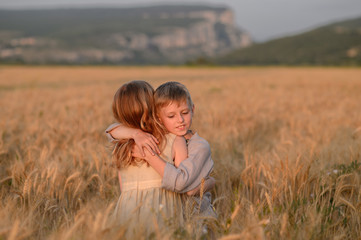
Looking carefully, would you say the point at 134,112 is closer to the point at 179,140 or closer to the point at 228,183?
the point at 179,140

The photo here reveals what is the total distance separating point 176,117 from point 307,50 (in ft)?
254

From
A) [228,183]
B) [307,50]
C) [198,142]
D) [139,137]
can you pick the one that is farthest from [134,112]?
[307,50]

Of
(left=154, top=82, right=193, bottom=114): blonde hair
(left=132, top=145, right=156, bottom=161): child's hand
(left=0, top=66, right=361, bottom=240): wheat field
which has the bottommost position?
(left=0, top=66, right=361, bottom=240): wheat field

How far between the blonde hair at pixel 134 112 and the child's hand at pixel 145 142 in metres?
0.06

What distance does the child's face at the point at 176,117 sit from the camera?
78.4 inches

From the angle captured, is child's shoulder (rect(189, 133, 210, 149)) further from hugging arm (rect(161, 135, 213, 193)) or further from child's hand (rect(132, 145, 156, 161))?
child's hand (rect(132, 145, 156, 161))

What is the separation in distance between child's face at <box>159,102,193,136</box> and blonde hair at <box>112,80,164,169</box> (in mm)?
60

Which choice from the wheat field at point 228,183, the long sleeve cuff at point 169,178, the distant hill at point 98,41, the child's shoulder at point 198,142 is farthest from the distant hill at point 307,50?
the long sleeve cuff at point 169,178

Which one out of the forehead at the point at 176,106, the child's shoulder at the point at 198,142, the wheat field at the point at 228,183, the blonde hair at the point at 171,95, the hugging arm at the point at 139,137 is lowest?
the wheat field at the point at 228,183

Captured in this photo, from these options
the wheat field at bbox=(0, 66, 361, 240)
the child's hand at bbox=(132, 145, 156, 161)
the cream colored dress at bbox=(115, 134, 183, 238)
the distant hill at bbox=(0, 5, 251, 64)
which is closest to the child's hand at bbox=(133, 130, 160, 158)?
the child's hand at bbox=(132, 145, 156, 161)

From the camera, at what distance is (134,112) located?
203 centimetres

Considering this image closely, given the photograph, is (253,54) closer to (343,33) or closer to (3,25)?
(343,33)

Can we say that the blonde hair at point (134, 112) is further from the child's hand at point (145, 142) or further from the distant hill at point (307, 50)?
the distant hill at point (307, 50)

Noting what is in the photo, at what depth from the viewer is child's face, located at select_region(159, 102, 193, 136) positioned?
6.53 feet
